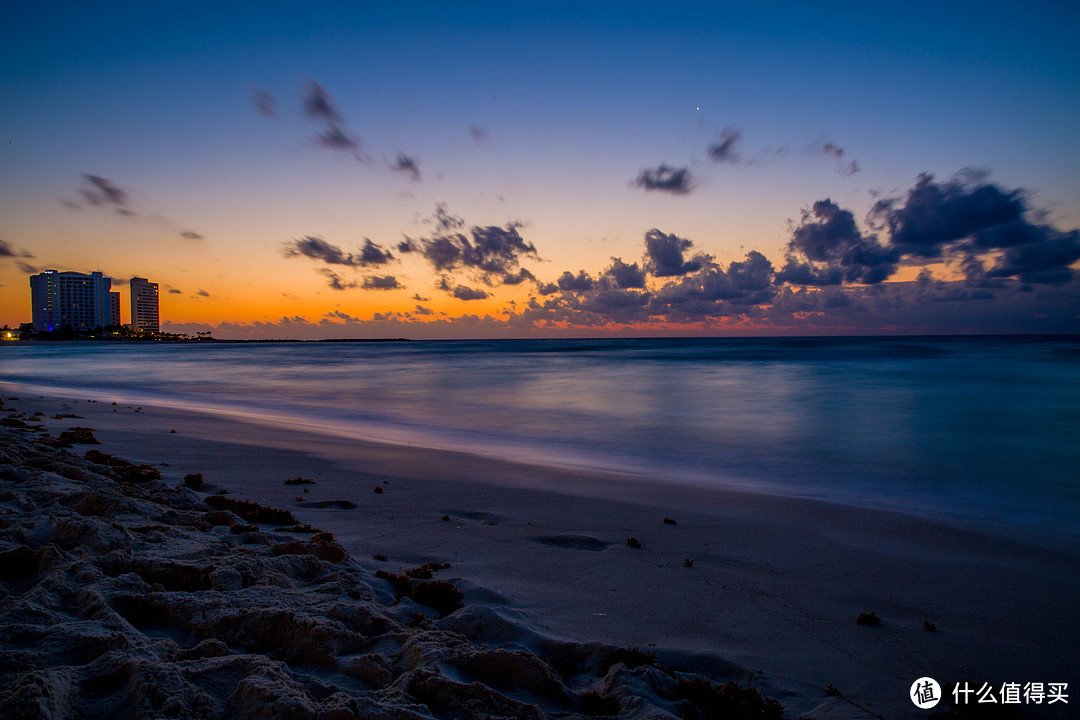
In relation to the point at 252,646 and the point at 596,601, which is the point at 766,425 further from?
the point at 252,646

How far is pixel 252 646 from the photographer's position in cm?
377

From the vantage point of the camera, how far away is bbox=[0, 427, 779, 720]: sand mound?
10.0 ft

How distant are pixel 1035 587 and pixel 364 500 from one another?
9123 millimetres

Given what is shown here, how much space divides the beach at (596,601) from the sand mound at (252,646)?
2 cm

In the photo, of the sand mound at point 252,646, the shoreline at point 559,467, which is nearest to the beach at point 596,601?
the sand mound at point 252,646

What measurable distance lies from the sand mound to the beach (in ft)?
0.07

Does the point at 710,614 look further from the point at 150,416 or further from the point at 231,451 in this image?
the point at 150,416

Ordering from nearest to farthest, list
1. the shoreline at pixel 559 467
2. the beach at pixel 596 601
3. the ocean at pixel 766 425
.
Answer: the beach at pixel 596 601, the shoreline at pixel 559 467, the ocean at pixel 766 425

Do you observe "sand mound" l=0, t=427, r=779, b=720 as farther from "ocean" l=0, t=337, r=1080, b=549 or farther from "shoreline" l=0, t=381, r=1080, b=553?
"ocean" l=0, t=337, r=1080, b=549

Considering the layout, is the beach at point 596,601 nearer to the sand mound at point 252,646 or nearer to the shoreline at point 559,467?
the sand mound at point 252,646

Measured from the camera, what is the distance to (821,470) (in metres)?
13.6

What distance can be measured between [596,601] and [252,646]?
3164 mm

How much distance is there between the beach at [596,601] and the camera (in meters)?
3.57


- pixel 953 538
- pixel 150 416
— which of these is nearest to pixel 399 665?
pixel 953 538
